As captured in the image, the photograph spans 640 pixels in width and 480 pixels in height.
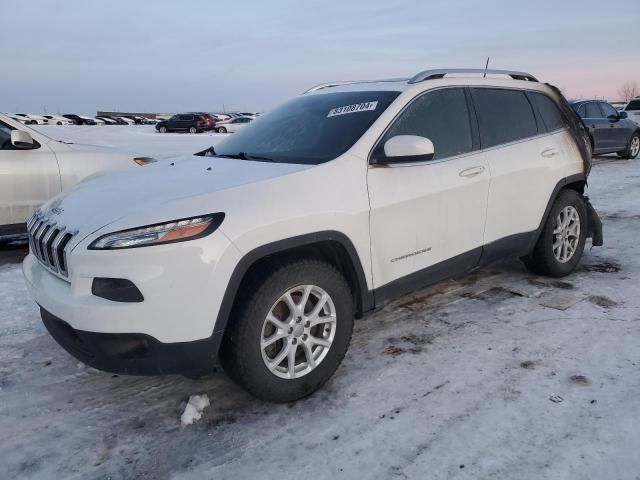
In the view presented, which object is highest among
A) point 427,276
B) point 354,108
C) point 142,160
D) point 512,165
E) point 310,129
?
point 354,108

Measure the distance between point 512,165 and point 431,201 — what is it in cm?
100

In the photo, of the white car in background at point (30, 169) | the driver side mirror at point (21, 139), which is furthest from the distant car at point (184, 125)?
the driver side mirror at point (21, 139)

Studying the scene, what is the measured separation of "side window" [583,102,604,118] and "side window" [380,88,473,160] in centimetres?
1144

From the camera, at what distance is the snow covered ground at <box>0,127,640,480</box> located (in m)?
2.31

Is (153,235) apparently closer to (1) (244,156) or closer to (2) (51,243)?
(2) (51,243)

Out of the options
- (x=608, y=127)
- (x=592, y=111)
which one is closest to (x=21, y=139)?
(x=592, y=111)

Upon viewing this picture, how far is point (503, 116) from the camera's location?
4000 mm

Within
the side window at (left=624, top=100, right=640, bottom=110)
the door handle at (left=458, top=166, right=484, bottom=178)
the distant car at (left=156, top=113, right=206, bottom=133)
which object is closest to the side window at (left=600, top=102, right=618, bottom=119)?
the side window at (left=624, top=100, right=640, bottom=110)

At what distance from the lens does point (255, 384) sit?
2.62 m

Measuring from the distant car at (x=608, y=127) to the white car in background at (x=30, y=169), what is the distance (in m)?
11.5

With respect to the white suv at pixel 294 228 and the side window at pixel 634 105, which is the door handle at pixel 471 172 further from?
the side window at pixel 634 105

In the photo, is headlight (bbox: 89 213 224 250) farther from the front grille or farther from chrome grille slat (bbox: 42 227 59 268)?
chrome grille slat (bbox: 42 227 59 268)

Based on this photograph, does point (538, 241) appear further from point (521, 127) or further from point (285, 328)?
point (285, 328)

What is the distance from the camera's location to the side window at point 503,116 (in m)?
3.82
